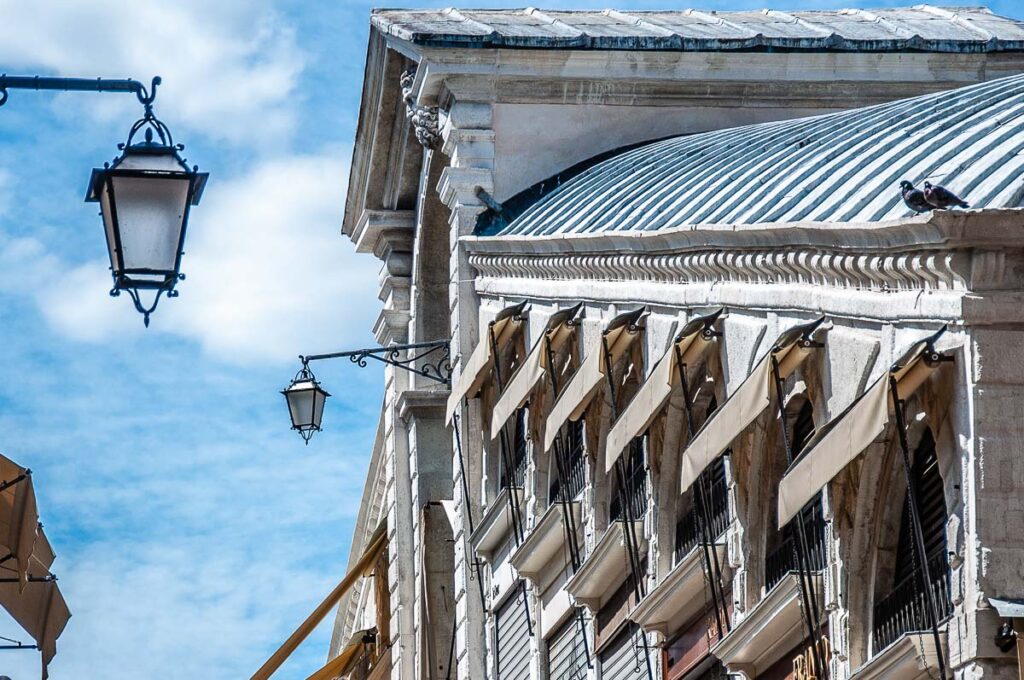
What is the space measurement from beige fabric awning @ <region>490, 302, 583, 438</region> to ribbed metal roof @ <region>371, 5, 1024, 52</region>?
5.74 metres

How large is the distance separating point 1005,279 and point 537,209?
12417 mm

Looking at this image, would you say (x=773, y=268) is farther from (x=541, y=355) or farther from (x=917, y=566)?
(x=541, y=355)

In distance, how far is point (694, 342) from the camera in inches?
650

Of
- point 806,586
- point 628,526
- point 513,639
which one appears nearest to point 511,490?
point 513,639

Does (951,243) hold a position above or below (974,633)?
above

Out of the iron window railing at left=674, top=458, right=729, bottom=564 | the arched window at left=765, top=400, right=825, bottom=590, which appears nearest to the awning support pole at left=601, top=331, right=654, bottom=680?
the iron window railing at left=674, top=458, right=729, bottom=564

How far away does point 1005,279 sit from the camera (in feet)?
40.3

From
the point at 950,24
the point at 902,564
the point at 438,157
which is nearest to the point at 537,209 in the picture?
the point at 438,157

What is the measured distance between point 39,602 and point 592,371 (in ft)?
21.9

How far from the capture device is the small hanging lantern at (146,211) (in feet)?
36.8

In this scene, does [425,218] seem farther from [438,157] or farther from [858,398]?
[858,398]

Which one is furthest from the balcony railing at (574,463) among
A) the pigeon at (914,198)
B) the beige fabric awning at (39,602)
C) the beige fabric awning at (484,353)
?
the pigeon at (914,198)

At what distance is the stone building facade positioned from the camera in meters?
12.7

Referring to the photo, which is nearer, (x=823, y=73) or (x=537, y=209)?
(x=537, y=209)
